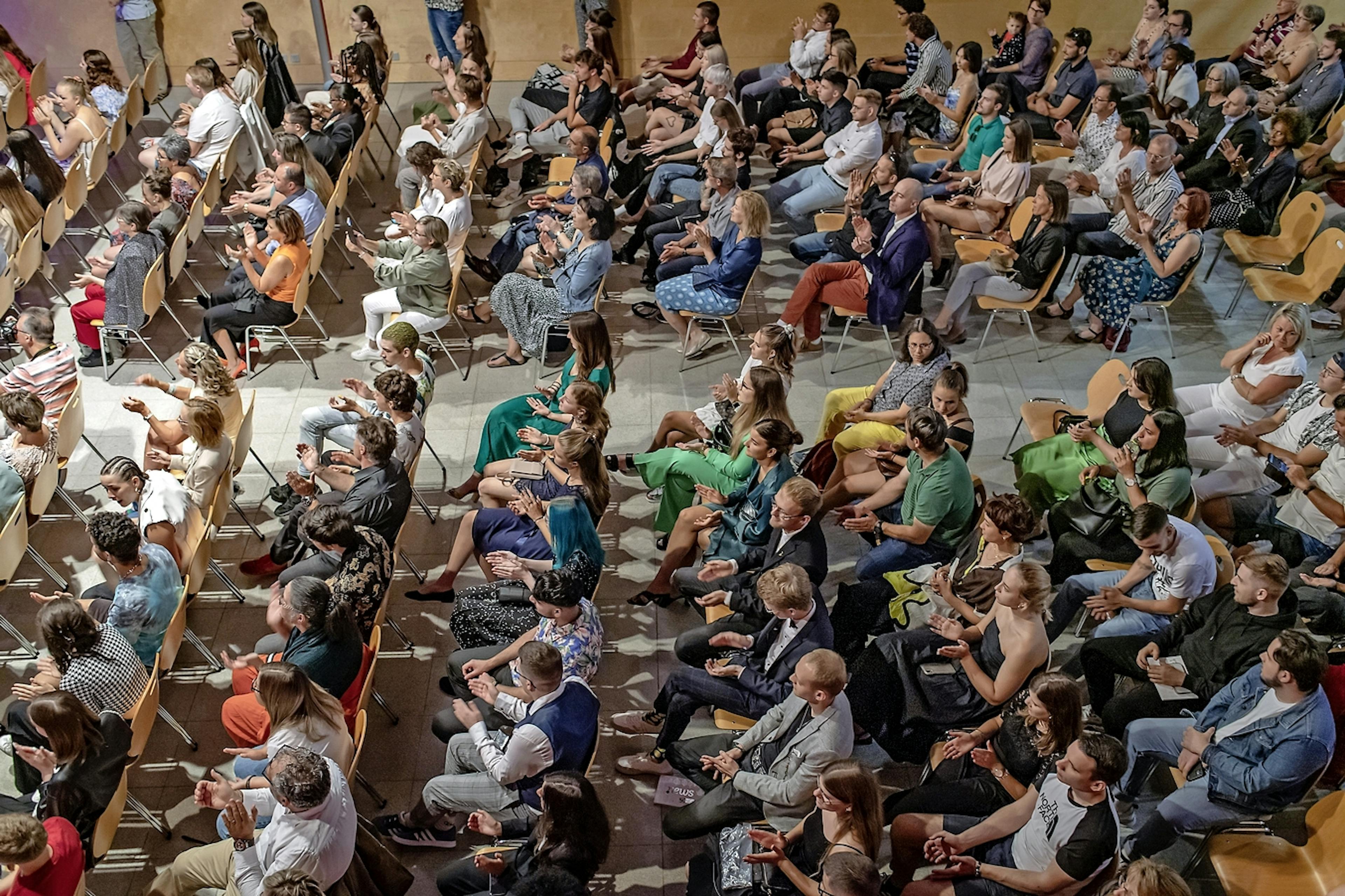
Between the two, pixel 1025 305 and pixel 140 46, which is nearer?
pixel 1025 305

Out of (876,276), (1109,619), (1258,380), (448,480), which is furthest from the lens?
(876,276)

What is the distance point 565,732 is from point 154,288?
4.40 meters

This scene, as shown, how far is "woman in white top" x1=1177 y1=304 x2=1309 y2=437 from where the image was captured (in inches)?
232

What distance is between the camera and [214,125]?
8.21 m

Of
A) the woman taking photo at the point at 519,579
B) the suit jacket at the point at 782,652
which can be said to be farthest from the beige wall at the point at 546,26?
the suit jacket at the point at 782,652

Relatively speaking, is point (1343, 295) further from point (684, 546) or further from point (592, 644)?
point (592, 644)

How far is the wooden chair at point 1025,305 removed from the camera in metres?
7.12

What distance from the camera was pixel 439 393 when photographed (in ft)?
23.7

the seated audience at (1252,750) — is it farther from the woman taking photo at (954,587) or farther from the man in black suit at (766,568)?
the man in black suit at (766,568)

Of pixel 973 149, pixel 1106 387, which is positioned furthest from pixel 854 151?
pixel 1106 387

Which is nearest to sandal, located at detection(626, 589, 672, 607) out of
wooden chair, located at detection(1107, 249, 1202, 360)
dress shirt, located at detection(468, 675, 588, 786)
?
dress shirt, located at detection(468, 675, 588, 786)

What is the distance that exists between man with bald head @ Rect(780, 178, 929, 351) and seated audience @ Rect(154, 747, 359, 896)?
14.7 ft

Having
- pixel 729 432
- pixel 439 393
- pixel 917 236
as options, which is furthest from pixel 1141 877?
pixel 439 393

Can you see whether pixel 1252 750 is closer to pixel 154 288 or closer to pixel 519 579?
pixel 519 579
